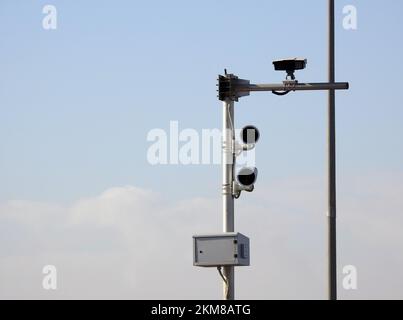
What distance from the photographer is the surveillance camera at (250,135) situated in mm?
21641

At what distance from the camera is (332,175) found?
2766 centimetres

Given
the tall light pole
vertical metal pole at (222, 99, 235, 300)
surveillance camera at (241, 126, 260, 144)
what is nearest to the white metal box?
the tall light pole

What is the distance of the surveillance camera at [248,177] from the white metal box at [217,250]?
1037 millimetres

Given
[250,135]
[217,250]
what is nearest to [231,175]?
[250,135]

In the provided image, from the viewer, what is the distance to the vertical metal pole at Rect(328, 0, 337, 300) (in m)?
26.9

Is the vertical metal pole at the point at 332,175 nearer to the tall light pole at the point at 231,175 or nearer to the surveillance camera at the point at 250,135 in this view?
the tall light pole at the point at 231,175

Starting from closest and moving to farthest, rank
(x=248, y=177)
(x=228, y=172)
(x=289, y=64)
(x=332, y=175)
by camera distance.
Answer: (x=248, y=177), (x=228, y=172), (x=289, y=64), (x=332, y=175)

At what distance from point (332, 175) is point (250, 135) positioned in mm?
6291

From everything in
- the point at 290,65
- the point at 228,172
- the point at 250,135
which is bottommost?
the point at 228,172

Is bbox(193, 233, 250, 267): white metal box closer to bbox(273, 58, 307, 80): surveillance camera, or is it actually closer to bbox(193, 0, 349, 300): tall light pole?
bbox(193, 0, 349, 300): tall light pole

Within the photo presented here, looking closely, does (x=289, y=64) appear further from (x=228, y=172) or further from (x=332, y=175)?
(x=332, y=175)

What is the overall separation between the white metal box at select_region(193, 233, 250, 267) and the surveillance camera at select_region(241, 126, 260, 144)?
1.58 metres

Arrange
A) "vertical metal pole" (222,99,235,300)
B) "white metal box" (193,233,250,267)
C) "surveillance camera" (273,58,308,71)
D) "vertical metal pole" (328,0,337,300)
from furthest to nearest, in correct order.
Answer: "vertical metal pole" (328,0,337,300) → "surveillance camera" (273,58,308,71) → "vertical metal pole" (222,99,235,300) → "white metal box" (193,233,250,267)
